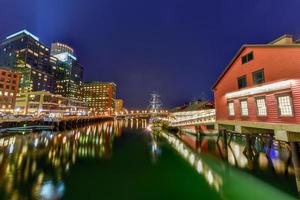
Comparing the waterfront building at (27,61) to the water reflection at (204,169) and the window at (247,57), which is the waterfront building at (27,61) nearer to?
the water reflection at (204,169)

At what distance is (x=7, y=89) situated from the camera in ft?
275

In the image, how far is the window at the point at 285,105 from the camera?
11.9 metres

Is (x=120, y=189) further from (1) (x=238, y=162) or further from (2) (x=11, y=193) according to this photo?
(1) (x=238, y=162)

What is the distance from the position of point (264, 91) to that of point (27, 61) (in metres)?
162

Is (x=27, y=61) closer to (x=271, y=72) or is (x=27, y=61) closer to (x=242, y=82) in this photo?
(x=242, y=82)

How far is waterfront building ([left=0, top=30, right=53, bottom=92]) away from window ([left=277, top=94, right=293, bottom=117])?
5894 inches

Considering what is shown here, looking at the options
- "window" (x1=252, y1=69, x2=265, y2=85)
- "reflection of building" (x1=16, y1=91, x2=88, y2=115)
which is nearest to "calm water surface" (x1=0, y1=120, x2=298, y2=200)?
"window" (x1=252, y1=69, x2=265, y2=85)

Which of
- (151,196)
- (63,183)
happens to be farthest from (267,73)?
(63,183)

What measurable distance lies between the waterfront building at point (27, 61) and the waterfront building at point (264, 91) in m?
145

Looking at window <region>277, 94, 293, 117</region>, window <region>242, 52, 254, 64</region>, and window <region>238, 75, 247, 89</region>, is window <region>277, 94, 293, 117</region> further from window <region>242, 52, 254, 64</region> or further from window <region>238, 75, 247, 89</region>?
window <region>242, 52, 254, 64</region>

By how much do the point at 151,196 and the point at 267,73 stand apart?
45.0 feet

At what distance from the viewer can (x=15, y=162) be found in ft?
65.9

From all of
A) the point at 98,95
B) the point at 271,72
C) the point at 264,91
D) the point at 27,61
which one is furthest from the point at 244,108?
the point at 98,95

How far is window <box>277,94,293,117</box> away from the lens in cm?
1193
